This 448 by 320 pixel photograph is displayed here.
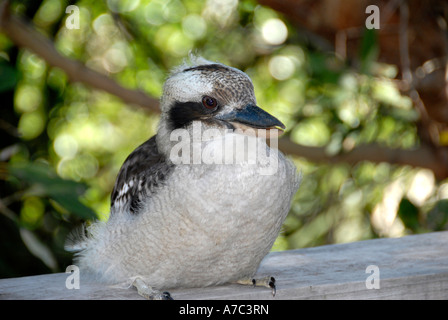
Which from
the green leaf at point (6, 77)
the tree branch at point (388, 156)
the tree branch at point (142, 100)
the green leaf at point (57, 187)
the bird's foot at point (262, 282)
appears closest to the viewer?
the bird's foot at point (262, 282)

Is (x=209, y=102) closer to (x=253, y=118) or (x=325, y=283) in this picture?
(x=253, y=118)

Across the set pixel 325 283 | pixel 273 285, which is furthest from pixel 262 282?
pixel 325 283

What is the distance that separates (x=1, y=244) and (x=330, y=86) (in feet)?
6.10

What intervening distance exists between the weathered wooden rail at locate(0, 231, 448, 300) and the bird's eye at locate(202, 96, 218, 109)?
1.69ft

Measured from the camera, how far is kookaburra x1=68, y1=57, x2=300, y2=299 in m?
1.72

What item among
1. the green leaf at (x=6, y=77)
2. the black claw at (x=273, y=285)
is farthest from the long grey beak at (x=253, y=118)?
the green leaf at (x=6, y=77)

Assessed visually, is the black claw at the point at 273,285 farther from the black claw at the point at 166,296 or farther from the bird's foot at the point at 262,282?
the black claw at the point at 166,296

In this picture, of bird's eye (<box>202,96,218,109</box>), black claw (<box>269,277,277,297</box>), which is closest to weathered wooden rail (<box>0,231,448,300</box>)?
black claw (<box>269,277,277,297</box>)

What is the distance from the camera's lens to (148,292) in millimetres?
1797

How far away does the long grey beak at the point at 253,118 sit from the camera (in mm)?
1716

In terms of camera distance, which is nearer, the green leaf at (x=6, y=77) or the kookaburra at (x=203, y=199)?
the kookaburra at (x=203, y=199)

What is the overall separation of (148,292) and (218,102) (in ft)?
1.82

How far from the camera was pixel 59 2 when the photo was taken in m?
3.68
